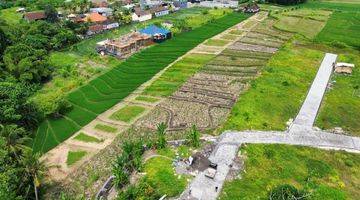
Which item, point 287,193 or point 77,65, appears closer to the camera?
point 287,193

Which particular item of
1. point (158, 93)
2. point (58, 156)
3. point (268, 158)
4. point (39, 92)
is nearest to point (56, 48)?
point (39, 92)

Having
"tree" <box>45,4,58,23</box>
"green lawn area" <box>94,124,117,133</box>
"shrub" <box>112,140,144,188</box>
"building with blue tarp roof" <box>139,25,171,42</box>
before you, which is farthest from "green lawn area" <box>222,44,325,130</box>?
"tree" <box>45,4,58,23</box>

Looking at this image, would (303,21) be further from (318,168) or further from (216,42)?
(318,168)

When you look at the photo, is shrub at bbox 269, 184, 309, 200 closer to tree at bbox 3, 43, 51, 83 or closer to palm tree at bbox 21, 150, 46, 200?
palm tree at bbox 21, 150, 46, 200

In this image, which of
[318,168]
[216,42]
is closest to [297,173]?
[318,168]

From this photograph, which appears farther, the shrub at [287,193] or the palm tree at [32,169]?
the palm tree at [32,169]

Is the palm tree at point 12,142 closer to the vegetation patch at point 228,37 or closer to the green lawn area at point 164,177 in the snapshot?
the green lawn area at point 164,177

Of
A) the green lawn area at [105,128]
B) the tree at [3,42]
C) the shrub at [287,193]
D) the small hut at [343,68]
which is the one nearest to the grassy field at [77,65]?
the green lawn area at [105,128]
